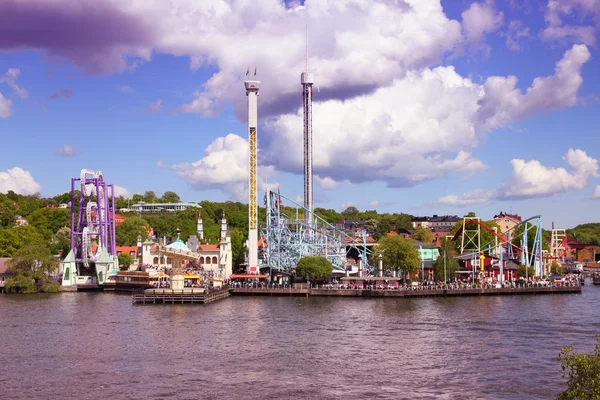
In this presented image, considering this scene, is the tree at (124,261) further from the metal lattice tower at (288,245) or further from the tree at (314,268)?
the tree at (314,268)

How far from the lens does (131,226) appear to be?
493ft

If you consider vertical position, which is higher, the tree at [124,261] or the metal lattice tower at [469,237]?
the metal lattice tower at [469,237]

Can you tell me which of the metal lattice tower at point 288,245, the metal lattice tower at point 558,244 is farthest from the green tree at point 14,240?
the metal lattice tower at point 558,244

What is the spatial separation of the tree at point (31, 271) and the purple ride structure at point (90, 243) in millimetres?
5630

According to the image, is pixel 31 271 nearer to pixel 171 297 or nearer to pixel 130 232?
pixel 171 297

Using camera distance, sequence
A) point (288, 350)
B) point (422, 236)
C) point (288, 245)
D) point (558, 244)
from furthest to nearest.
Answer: point (558, 244) → point (422, 236) → point (288, 245) → point (288, 350)

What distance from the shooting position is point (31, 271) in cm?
9375

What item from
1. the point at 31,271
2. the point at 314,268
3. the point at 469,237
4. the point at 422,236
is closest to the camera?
the point at 31,271

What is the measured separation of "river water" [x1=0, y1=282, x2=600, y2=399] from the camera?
3659cm

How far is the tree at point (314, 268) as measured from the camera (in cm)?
10119

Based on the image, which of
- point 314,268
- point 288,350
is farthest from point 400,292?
point 288,350

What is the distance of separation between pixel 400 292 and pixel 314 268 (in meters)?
16.2

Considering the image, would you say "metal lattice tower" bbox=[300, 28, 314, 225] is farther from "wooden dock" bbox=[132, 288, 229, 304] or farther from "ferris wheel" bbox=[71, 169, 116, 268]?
"wooden dock" bbox=[132, 288, 229, 304]

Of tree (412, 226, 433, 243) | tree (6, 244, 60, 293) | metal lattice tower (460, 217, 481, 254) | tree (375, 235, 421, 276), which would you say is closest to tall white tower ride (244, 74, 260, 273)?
tree (375, 235, 421, 276)
